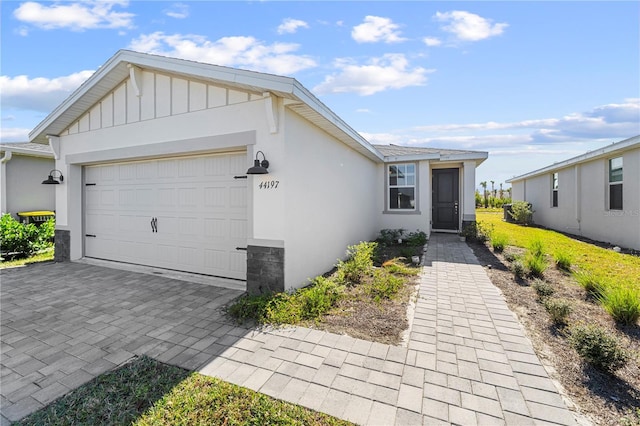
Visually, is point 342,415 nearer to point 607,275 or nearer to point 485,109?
point 607,275

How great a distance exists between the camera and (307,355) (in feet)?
9.53

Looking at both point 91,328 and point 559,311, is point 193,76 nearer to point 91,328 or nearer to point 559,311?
point 91,328

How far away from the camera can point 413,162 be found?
9898 mm

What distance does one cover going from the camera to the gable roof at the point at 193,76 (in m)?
4.10

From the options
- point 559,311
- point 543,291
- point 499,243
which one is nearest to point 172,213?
point 559,311

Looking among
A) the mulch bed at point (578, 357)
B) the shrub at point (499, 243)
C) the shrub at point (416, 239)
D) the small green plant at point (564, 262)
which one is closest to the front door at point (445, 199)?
the shrub at point (416, 239)

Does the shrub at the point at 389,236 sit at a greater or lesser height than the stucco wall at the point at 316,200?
lesser

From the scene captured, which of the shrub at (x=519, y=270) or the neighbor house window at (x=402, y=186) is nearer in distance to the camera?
the shrub at (x=519, y=270)

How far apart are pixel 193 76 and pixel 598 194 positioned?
1264 centimetres

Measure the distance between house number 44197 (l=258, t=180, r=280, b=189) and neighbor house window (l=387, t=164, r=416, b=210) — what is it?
669 cm

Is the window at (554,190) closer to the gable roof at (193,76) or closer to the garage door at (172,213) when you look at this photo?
the gable roof at (193,76)

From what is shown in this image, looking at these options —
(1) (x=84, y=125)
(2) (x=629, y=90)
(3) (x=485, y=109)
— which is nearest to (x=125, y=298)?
(1) (x=84, y=125)

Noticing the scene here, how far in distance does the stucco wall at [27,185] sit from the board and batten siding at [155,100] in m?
4.76

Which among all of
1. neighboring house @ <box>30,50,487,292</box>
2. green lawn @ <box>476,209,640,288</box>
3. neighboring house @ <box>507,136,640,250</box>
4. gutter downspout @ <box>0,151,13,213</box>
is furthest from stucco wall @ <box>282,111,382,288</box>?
gutter downspout @ <box>0,151,13,213</box>
